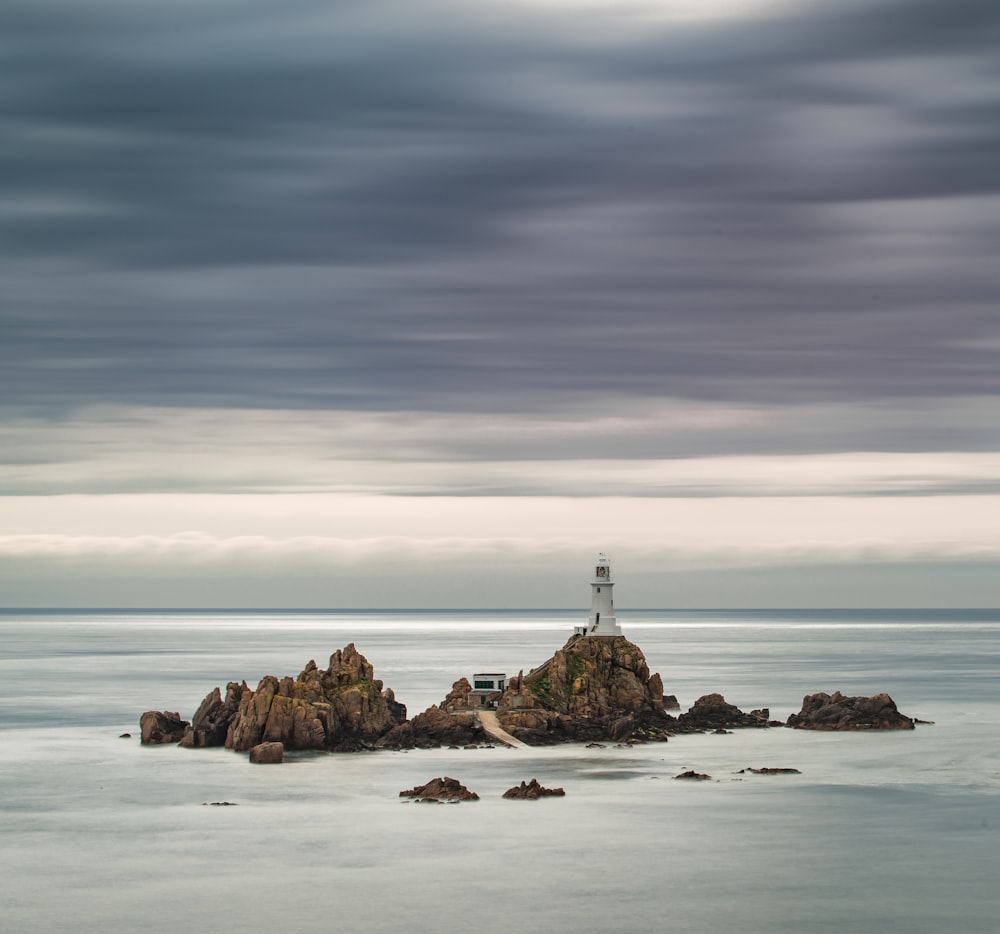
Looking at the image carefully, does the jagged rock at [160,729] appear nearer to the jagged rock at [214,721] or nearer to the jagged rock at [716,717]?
the jagged rock at [214,721]

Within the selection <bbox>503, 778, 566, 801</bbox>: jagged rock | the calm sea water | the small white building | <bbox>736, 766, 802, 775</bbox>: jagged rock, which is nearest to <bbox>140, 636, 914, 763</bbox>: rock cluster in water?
the small white building

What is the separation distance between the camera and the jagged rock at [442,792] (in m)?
89.8

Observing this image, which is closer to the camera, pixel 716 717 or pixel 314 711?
pixel 314 711

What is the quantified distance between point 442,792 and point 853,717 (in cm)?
5335

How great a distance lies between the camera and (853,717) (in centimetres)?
13075

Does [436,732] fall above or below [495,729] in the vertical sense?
below

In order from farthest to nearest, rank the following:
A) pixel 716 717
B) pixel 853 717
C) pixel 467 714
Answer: pixel 716 717
pixel 853 717
pixel 467 714

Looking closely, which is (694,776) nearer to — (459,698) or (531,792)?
(531,792)

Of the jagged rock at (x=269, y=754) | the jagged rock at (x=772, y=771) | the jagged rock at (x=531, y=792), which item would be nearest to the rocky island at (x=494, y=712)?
the jagged rock at (x=269, y=754)

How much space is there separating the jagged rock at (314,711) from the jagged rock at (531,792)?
22.0 meters

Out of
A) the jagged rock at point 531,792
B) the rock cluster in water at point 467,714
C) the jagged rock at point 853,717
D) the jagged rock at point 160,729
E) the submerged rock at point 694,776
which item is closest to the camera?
the jagged rock at point 531,792

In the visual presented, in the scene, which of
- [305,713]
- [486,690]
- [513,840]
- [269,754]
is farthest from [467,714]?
[513,840]

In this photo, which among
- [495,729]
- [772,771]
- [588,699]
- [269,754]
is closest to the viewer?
[772,771]

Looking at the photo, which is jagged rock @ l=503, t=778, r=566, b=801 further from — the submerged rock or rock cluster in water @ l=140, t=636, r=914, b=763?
rock cluster in water @ l=140, t=636, r=914, b=763
